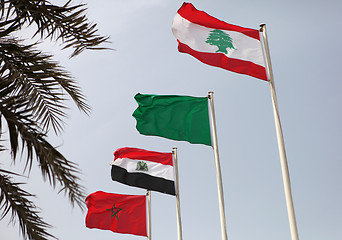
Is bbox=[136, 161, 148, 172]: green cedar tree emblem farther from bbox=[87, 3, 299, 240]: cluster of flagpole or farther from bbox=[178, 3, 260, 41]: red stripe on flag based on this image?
bbox=[178, 3, 260, 41]: red stripe on flag

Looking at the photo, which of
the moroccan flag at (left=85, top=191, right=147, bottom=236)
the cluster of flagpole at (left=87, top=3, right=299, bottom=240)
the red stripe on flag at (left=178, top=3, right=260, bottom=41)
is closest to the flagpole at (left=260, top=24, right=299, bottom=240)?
the cluster of flagpole at (left=87, top=3, right=299, bottom=240)

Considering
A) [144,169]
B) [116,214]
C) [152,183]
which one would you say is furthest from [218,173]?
[116,214]

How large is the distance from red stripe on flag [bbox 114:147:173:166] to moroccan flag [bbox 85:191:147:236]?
225 centimetres

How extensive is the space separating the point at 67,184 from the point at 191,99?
748 centimetres

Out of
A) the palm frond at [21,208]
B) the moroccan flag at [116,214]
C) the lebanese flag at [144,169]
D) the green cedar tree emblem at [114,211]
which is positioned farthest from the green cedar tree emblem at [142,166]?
the palm frond at [21,208]

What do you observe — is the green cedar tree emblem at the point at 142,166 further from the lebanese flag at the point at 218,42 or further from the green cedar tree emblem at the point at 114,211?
the lebanese flag at the point at 218,42

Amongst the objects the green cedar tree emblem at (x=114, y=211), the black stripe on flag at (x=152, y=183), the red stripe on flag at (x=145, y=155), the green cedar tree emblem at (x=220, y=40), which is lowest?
the green cedar tree emblem at (x=114, y=211)

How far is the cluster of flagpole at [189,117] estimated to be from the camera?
9.04 metres

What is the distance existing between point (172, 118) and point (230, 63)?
3.04 metres

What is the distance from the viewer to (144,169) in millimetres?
14039

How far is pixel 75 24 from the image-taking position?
5824 mm

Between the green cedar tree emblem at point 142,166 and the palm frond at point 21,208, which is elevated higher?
the green cedar tree emblem at point 142,166

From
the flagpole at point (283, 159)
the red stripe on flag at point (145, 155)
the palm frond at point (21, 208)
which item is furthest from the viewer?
the red stripe on flag at point (145, 155)

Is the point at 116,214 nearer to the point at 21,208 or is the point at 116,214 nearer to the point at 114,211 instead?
the point at 114,211
